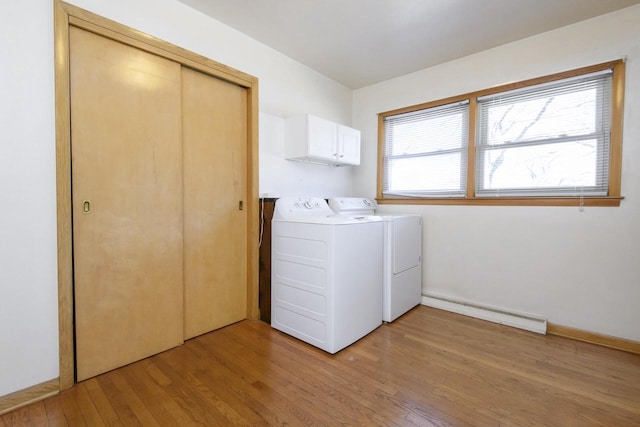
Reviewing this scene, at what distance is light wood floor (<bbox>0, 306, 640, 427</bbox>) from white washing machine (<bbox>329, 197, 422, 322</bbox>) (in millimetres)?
386

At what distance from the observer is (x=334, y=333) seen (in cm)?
196

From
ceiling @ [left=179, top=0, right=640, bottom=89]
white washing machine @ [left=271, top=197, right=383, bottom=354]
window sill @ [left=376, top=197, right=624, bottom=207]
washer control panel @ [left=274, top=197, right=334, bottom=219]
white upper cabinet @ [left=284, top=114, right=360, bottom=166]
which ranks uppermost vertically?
ceiling @ [left=179, top=0, right=640, bottom=89]

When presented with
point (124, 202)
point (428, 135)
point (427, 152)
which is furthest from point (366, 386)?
point (428, 135)

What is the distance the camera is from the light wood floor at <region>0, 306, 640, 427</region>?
1388mm

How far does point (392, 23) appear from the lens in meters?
2.23

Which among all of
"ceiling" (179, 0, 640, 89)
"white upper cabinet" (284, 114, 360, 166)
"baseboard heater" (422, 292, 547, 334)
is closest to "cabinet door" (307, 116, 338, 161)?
"white upper cabinet" (284, 114, 360, 166)

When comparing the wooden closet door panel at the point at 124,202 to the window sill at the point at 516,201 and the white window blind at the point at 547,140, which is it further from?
the white window blind at the point at 547,140

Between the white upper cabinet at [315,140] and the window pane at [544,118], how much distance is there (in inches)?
56.3

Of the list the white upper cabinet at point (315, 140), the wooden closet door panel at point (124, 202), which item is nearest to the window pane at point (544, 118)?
the white upper cabinet at point (315, 140)

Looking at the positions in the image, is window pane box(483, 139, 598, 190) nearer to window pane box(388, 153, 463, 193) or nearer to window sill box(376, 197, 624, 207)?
window sill box(376, 197, 624, 207)

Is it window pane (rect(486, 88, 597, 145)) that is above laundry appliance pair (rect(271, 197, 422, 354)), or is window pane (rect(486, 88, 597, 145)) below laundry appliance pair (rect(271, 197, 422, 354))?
above

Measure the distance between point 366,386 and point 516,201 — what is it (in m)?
2.05

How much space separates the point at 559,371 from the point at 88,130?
3.30 metres

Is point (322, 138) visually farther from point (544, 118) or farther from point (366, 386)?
point (366, 386)
